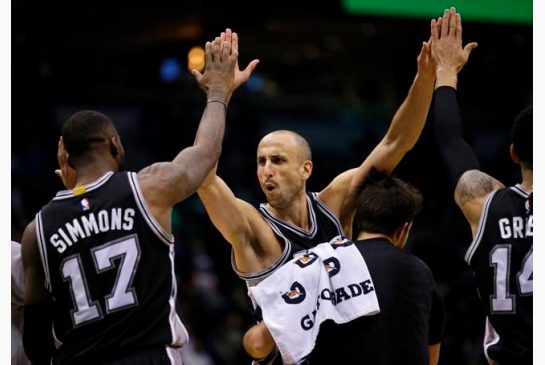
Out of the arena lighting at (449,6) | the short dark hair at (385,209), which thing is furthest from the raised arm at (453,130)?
the arena lighting at (449,6)

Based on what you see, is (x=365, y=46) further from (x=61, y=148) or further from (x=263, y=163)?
(x=61, y=148)

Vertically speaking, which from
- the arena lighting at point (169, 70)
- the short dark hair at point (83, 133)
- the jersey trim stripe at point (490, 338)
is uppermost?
the arena lighting at point (169, 70)

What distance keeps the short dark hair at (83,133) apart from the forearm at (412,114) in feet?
7.26

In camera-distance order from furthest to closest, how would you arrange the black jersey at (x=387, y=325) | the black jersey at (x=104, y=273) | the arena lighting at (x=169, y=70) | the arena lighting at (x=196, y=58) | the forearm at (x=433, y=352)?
the arena lighting at (x=169, y=70) < the arena lighting at (x=196, y=58) < the forearm at (x=433, y=352) < the black jersey at (x=387, y=325) < the black jersey at (x=104, y=273)

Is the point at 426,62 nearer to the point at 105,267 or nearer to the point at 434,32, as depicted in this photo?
the point at 434,32

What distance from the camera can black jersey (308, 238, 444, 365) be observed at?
4.59 meters

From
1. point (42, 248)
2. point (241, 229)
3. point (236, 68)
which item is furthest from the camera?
point (241, 229)

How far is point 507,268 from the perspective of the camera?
14.5ft

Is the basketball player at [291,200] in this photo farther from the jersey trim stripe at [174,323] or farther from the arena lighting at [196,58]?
the arena lighting at [196,58]

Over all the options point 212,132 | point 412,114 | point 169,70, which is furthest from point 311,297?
point 169,70

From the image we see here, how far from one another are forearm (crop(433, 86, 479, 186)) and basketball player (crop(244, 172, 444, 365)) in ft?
1.10

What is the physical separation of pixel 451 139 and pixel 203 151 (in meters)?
1.45

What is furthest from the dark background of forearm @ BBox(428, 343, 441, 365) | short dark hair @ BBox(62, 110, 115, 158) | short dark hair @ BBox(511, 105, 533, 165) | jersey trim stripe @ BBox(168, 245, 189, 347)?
short dark hair @ BBox(511, 105, 533, 165)

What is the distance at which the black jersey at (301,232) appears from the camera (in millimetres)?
5680
